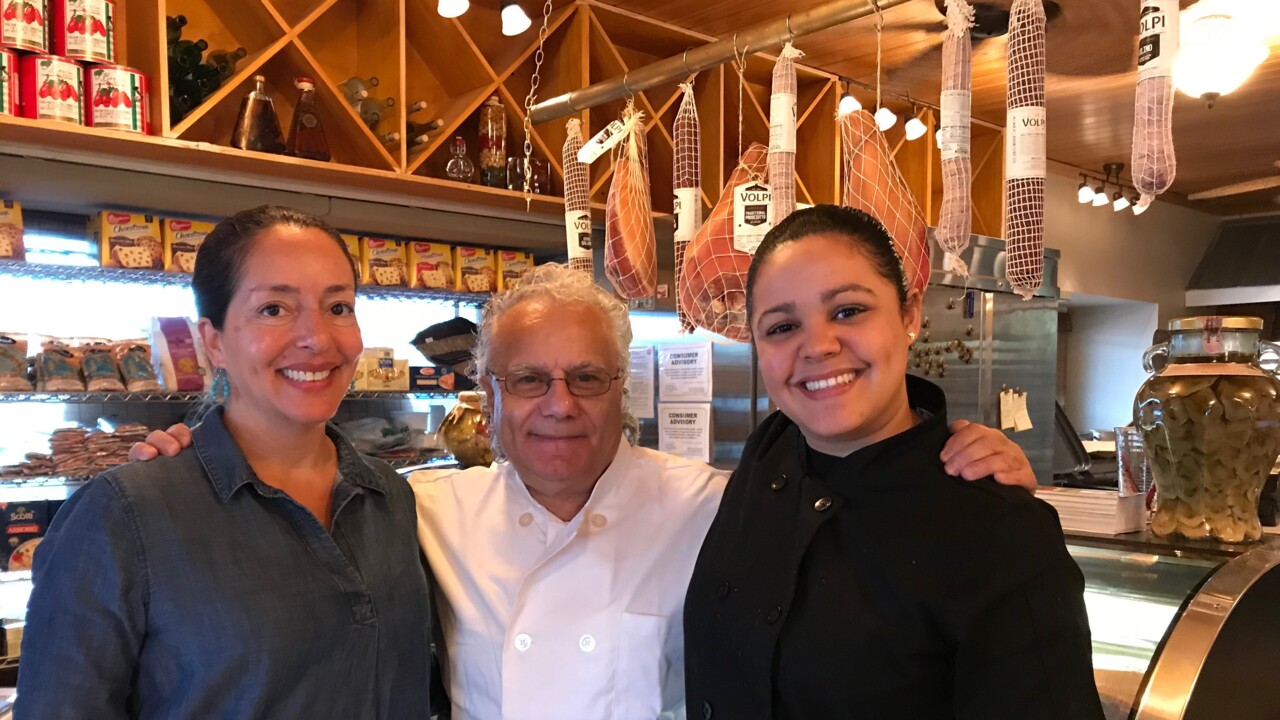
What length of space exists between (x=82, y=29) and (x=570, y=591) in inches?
73.8

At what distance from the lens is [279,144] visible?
2.50 metres

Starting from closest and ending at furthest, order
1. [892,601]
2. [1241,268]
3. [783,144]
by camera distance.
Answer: [892,601] < [783,144] < [1241,268]

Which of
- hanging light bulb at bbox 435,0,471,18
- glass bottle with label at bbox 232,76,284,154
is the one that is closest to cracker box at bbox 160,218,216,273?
glass bottle with label at bbox 232,76,284,154

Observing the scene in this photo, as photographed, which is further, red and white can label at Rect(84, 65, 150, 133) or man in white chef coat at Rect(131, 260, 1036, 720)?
red and white can label at Rect(84, 65, 150, 133)

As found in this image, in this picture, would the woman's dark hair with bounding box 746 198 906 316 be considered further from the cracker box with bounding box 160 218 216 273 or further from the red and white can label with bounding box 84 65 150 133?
the cracker box with bounding box 160 218 216 273

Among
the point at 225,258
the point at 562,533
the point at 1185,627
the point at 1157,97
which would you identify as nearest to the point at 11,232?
the point at 225,258

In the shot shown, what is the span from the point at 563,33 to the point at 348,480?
2.23 m

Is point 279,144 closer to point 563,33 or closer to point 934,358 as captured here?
point 563,33

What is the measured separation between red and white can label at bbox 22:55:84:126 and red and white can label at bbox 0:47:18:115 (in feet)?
0.06

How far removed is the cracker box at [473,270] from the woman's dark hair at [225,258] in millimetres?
1907

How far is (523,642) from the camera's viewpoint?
4.50 feet

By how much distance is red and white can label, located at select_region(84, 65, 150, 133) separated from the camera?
2.16 m

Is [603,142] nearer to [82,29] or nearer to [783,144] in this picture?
[783,144]

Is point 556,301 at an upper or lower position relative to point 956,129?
lower
